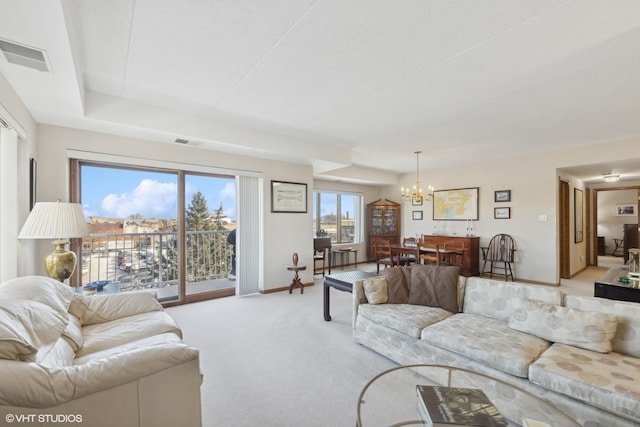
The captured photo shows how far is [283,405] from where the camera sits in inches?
73.8

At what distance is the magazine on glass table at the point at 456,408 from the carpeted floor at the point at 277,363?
2.43 feet

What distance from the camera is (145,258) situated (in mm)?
4145

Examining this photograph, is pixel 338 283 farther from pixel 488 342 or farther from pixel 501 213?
pixel 501 213

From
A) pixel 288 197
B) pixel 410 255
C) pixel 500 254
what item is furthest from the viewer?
pixel 410 255

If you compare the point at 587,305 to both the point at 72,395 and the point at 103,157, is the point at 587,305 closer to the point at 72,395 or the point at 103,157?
the point at 72,395

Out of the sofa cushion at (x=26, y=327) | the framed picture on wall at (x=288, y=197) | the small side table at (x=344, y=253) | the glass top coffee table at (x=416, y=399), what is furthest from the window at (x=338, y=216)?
the sofa cushion at (x=26, y=327)

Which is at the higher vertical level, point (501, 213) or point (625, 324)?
point (501, 213)

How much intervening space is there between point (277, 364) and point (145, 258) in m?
2.91

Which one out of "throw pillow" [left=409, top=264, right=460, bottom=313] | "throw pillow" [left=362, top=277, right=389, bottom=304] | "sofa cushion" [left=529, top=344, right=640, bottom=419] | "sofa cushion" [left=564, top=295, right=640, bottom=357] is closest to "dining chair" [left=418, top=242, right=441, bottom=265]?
"throw pillow" [left=409, top=264, right=460, bottom=313]

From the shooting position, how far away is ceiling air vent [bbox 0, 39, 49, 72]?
1.60 meters

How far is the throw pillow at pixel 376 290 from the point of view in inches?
107

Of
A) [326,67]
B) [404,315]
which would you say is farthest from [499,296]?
[326,67]

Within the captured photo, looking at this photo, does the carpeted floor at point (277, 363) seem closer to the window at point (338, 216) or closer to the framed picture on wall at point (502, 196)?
the window at point (338, 216)

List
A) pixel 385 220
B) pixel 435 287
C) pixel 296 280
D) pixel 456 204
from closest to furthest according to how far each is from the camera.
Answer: pixel 435 287, pixel 296 280, pixel 456 204, pixel 385 220
